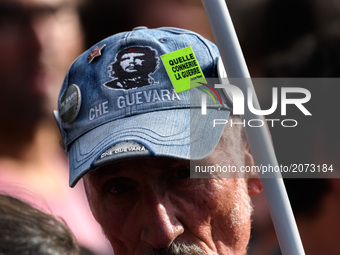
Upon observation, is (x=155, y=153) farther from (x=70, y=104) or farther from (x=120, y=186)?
(x=70, y=104)

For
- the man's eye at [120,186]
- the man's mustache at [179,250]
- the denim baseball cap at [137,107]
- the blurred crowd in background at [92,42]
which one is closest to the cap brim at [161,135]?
the denim baseball cap at [137,107]

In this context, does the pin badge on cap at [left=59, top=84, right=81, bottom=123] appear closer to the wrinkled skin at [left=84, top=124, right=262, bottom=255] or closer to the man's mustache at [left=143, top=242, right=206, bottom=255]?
the wrinkled skin at [left=84, top=124, right=262, bottom=255]

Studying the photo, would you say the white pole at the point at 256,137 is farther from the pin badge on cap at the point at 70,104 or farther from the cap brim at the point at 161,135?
the pin badge on cap at the point at 70,104

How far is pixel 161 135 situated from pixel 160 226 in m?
0.22

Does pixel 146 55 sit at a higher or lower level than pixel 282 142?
higher

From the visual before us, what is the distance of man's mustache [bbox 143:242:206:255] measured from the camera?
1.53m

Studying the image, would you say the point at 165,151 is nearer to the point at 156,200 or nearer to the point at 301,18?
the point at 156,200

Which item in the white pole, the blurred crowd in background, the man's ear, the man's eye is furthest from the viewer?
the blurred crowd in background

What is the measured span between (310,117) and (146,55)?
30.6 inches

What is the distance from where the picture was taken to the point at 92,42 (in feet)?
9.30

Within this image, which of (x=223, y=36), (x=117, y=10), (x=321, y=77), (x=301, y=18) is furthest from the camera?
(x=117, y=10)

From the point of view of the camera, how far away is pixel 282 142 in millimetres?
2102

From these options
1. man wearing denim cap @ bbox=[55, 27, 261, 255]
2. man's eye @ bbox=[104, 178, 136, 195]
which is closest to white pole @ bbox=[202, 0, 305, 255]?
man wearing denim cap @ bbox=[55, 27, 261, 255]

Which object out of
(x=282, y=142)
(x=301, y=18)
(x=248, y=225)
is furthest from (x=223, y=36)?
(x=301, y=18)
